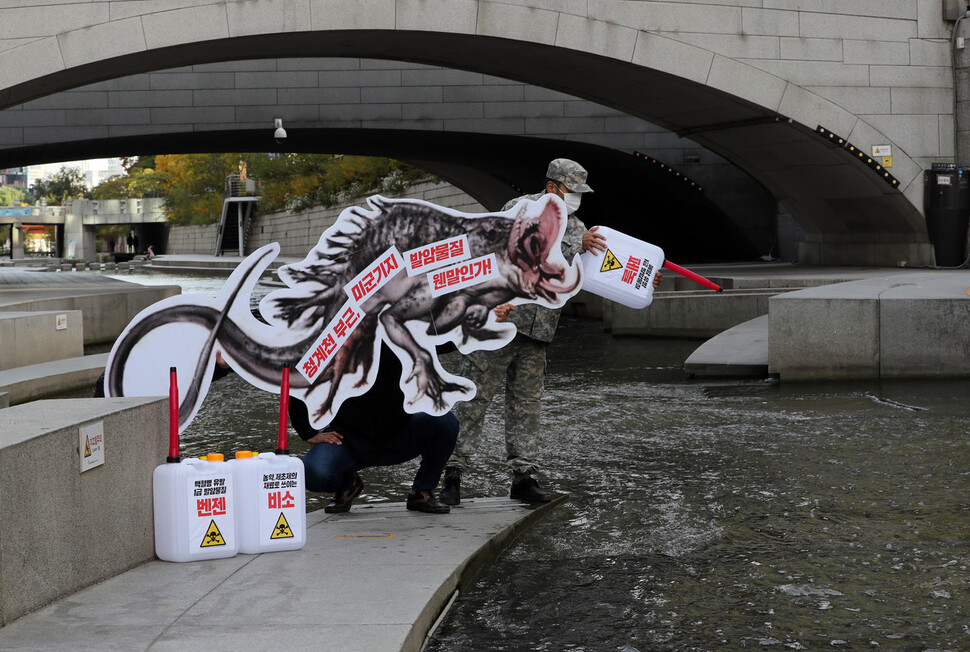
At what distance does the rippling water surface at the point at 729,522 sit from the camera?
4598mm

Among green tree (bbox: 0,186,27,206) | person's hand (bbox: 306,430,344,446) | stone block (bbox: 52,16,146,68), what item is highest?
green tree (bbox: 0,186,27,206)

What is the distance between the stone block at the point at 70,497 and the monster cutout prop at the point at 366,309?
45 cm

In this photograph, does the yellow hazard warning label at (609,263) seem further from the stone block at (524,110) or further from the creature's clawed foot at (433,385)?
the stone block at (524,110)

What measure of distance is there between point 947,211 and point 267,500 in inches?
837

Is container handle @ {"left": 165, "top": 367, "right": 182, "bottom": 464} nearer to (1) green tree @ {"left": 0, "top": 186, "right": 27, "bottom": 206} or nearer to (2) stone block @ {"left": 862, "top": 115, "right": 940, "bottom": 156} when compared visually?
(2) stone block @ {"left": 862, "top": 115, "right": 940, "bottom": 156}

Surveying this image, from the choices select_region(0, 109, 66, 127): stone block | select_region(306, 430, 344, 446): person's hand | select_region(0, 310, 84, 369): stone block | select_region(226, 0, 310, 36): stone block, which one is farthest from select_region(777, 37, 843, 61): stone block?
select_region(306, 430, 344, 446): person's hand

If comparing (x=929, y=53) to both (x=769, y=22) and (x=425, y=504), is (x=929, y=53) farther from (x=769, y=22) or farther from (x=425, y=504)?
(x=425, y=504)

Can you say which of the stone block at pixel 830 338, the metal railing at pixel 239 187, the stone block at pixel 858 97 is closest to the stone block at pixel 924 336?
the stone block at pixel 830 338

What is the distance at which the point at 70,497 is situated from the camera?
15.0ft

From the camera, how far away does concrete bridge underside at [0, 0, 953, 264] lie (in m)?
19.4

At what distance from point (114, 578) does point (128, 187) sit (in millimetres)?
118513

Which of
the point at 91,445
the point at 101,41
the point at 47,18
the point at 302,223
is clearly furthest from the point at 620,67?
the point at 302,223

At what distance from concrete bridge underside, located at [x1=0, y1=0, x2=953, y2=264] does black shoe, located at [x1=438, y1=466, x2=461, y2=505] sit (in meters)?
14.5

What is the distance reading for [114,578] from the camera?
4.84 m
